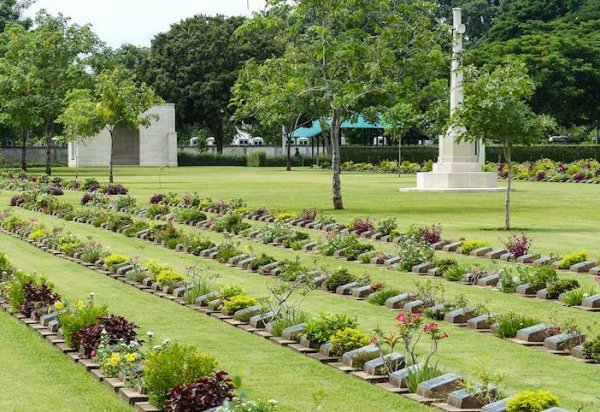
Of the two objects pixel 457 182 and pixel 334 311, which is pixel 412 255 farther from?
pixel 457 182

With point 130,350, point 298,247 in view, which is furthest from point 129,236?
point 130,350

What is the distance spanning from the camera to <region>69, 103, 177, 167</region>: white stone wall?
104 meters

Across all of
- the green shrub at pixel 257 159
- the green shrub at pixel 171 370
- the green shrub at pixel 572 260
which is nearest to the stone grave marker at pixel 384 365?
the green shrub at pixel 171 370

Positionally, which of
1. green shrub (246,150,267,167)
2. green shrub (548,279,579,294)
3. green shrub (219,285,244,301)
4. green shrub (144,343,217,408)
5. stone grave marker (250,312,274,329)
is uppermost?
green shrub (144,343,217,408)

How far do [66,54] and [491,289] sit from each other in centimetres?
6336

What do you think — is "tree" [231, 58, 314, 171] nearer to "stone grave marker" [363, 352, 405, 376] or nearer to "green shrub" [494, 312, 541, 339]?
"green shrub" [494, 312, 541, 339]

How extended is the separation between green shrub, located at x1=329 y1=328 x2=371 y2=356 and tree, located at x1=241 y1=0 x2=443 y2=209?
24308 millimetres

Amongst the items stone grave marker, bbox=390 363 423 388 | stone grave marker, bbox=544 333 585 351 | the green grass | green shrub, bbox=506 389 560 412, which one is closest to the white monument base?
stone grave marker, bbox=544 333 585 351

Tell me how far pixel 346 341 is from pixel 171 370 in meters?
3.07

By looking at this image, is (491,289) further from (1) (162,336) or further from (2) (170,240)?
(2) (170,240)

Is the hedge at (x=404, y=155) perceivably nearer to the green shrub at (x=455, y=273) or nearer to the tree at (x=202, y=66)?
the tree at (x=202, y=66)

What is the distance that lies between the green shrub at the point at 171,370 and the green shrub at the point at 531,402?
8.38 feet

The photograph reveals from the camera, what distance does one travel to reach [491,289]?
19.0m

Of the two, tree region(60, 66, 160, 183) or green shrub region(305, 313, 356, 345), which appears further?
tree region(60, 66, 160, 183)
